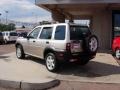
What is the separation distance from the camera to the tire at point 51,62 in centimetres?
1163

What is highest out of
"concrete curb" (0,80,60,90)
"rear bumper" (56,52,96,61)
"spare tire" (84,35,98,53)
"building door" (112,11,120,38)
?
"building door" (112,11,120,38)

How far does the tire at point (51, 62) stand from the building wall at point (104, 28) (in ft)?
34.3

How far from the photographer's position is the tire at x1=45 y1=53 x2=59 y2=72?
11.6 metres

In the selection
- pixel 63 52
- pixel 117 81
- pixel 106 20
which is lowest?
pixel 117 81

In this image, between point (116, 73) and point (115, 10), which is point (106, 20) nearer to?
point (115, 10)

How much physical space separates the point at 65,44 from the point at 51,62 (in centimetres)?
114

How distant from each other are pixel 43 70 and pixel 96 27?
11428 mm

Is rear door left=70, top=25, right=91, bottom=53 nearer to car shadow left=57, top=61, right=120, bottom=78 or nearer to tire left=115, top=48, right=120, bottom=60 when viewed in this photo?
car shadow left=57, top=61, right=120, bottom=78

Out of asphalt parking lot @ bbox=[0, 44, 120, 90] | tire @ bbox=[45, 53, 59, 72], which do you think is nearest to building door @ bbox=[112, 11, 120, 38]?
asphalt parking lot @ bbox=[0, 44, 120, 90]

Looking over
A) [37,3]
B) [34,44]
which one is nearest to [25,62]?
[34,44]

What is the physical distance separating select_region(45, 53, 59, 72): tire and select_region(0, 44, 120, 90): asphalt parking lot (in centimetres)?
20

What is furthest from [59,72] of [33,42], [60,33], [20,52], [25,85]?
[20,52]

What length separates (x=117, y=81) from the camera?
10.6 m

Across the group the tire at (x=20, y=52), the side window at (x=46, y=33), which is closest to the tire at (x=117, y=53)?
the tire at (x=20, y=52)
